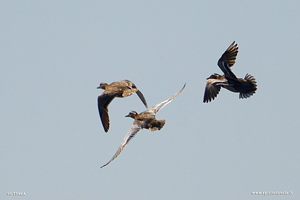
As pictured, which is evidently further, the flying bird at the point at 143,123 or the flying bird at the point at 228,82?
the flying bird at the point at 228,82

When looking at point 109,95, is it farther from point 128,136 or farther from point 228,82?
point 228,82

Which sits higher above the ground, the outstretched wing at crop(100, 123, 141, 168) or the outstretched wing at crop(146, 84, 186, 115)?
the outstretched wing at crop(146, 84, 186, 115)

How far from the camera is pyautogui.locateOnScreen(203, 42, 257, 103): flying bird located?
3075 cm

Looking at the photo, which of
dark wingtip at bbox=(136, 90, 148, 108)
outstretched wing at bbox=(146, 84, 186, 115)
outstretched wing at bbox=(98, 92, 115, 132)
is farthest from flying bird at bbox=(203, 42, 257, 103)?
outstretched wing at bbox=(98, 92, 115, 132)

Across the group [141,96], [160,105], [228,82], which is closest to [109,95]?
[160,105]

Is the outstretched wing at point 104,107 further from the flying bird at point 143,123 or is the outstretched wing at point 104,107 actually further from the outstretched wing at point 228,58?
the outstretched wing at point 228,58

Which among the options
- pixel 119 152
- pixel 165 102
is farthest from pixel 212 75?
pixel 119 152

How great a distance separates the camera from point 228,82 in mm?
31406

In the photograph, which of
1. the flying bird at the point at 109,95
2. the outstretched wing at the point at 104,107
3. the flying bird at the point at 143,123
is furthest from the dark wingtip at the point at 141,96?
the flying bird at the point at 143,123

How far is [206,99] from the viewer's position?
33125 mm

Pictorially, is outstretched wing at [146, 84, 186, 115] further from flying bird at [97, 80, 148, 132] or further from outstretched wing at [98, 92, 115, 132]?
outstretched wing at [98, 92, 115, 132]

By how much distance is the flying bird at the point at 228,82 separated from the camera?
30750mm

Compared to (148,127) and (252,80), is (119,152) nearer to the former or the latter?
(148,127)

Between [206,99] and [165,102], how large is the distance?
321 centimetres
